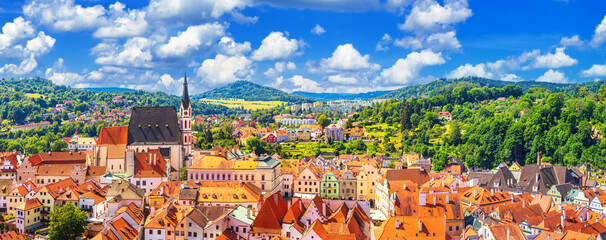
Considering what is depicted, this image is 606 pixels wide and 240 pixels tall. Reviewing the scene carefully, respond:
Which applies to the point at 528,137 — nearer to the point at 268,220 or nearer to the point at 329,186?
the point at 329,186

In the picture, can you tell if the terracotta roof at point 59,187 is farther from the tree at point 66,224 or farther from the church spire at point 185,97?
the church spire at point 185,97

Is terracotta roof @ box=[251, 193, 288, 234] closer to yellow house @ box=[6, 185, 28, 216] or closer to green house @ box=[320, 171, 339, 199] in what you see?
green house @ box=[320, 171, 339, 199]

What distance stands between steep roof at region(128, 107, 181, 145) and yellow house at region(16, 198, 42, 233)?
17.9 m

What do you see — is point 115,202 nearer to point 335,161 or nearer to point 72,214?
point 72,214

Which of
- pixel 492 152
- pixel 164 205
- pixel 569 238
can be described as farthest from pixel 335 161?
pixel 569 238

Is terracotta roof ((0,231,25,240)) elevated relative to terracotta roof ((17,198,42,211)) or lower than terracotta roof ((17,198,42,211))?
lower

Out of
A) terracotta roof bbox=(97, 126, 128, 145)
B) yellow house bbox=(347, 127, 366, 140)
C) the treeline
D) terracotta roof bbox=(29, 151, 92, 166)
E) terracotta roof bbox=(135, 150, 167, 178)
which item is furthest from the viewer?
yellow house bbox=(347, 127, 366, 140)

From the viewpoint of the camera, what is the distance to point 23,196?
57.6 metres

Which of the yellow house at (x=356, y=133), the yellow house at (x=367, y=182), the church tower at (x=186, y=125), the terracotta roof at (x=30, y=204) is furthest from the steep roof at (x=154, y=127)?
the yellow house at (x=356, y=133)

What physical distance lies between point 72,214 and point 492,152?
7717 cm

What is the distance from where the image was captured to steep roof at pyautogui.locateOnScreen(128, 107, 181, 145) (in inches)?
2798

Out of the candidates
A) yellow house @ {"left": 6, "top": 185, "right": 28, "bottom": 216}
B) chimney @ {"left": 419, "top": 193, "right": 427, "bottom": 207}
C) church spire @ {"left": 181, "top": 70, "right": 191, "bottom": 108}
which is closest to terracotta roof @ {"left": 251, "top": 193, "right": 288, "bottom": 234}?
chimney @ {"left": 419, "top": 193, "right": 427, "bottom": 207}

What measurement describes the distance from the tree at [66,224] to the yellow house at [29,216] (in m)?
5.41

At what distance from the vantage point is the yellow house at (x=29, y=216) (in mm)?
52219
